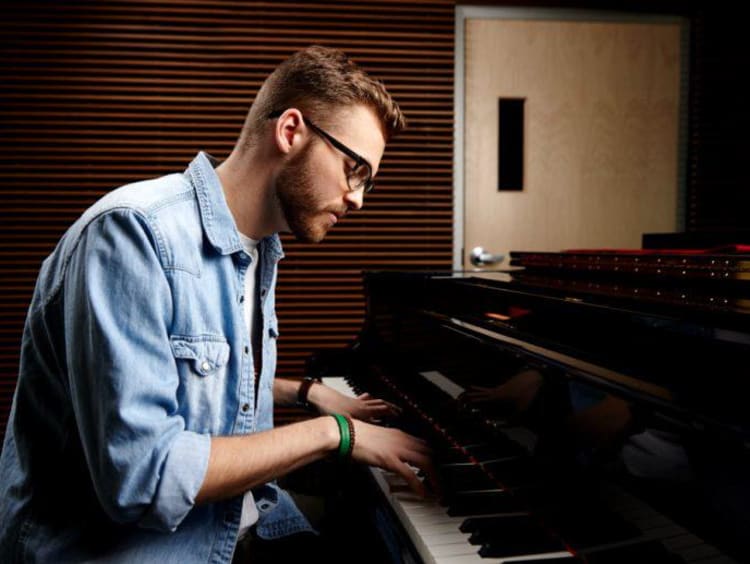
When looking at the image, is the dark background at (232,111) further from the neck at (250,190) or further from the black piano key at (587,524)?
the black piano key at (587,524)

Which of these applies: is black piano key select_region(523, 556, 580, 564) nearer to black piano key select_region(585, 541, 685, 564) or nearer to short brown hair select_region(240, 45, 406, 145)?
black piano key select_region(585, 541, 685, 564)

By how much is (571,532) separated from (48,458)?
927mm

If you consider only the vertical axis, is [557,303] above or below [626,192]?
below

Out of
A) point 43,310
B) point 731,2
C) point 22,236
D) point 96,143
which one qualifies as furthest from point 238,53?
point 731,2

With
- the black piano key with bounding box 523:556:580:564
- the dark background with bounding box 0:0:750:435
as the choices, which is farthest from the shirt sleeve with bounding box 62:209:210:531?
the dark background with bounding box 0:0:750:435

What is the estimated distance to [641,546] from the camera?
30.6 inches

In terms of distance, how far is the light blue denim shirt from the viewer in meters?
0.94

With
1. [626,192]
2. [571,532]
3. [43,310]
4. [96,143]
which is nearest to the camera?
[571,532]

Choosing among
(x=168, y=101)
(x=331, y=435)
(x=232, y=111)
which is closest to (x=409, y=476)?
(x=331, y=435)

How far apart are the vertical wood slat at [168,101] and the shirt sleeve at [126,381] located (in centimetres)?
250

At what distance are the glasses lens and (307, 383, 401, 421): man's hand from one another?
588 millimetres

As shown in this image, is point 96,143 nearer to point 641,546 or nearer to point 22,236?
point 22,236

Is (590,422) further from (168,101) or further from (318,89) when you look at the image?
(168,101)

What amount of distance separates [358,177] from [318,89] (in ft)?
0.66
